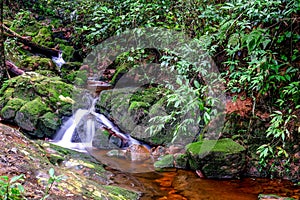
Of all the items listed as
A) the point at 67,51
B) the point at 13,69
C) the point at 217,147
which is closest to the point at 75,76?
the point at 67,51

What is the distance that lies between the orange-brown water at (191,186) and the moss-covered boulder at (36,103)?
2.13 m

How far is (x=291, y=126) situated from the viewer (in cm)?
390

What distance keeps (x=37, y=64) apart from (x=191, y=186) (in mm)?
6188

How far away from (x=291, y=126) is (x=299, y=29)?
1340mm

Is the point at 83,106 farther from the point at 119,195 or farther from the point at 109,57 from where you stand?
the point at 119,195

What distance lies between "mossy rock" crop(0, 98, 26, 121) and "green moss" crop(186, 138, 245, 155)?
12.2ft

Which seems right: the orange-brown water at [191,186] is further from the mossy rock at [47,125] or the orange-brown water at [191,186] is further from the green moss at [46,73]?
the green moss at [46,73]

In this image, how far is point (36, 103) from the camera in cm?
592

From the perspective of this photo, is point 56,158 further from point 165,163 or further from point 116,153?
point 165,163

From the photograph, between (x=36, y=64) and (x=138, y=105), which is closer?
(x=138, y=105)

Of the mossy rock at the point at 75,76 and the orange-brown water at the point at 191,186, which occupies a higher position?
the mossy rock at the point at 75,76

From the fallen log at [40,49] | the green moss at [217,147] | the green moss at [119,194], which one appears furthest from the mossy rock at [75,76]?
the green moss at [119,194]

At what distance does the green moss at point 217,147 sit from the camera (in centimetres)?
403

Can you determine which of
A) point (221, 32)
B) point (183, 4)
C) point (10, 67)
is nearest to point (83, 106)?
point (10, 67)
